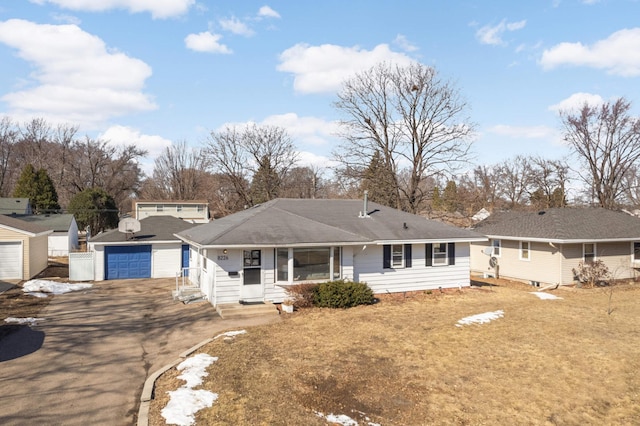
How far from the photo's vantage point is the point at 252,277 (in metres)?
14.9

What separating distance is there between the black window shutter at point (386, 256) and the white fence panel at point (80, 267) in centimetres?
1702

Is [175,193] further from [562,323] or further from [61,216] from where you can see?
[562,323]

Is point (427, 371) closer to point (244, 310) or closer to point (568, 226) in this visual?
point (244, 310)

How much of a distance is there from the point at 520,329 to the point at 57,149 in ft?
202

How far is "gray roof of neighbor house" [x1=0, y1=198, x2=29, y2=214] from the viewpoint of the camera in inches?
1478

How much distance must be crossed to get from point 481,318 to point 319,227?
704cm

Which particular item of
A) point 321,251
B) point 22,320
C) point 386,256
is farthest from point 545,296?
point 22,320

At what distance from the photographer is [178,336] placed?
37.5ft

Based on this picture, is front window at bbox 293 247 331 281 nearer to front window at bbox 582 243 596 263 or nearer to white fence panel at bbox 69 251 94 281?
white fence panel at bbox 69 251 94 281

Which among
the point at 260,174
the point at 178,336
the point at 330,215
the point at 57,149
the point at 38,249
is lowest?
the point at 178,336

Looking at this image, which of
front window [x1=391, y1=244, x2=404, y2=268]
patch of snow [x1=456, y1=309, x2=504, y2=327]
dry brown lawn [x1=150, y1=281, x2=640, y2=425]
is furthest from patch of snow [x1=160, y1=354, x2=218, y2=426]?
front window [x1=391, y1=244, x2=404, y2=268]

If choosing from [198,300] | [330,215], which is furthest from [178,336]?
[330,215]

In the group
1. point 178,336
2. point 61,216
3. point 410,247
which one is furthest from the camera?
point 61,216

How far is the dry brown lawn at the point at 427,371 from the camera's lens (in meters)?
6.77
